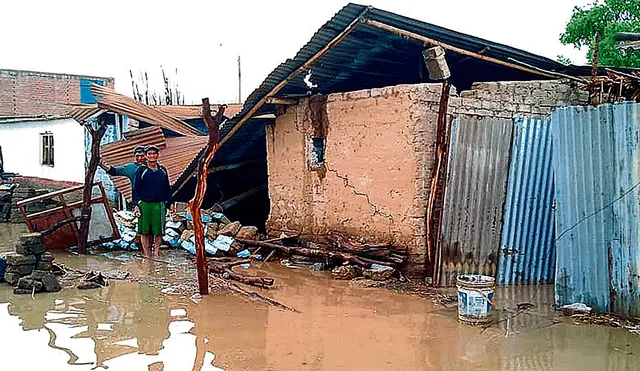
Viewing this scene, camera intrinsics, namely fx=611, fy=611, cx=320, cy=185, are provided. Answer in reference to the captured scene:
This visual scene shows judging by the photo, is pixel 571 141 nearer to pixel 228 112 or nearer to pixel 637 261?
pixel 637 261

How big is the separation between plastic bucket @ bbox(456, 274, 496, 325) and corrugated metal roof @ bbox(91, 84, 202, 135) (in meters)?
9.67

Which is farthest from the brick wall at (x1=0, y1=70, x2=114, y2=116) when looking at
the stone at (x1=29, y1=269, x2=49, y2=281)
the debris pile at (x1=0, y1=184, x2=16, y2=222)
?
the stone at (x1=29, y1=269, x2=49, y2=281)

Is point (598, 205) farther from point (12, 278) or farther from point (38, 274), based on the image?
point (12, 278)

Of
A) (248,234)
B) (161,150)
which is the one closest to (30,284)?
(248,234)

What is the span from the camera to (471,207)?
7609 millimetres

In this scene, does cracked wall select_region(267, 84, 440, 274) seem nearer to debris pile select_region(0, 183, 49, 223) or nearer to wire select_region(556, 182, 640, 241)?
wire select_region(556, 182, 640, 241)

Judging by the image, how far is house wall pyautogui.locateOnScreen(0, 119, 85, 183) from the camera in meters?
19.9

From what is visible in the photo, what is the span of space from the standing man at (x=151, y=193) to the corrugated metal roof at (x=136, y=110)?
4858 millimetres

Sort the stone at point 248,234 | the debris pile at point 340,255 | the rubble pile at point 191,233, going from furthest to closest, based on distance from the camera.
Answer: the stone at point 248,234, the rubble pile at point 191,233, the debris pile at point 340,255

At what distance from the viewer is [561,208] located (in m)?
6.26

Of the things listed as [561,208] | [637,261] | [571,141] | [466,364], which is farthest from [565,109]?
[466,364]

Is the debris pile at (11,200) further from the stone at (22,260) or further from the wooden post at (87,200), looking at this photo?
the stone at (22,260)

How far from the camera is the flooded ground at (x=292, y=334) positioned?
16.1 feet

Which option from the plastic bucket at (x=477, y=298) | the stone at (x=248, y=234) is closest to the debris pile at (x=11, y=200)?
the stone at (x=248, y=234)
